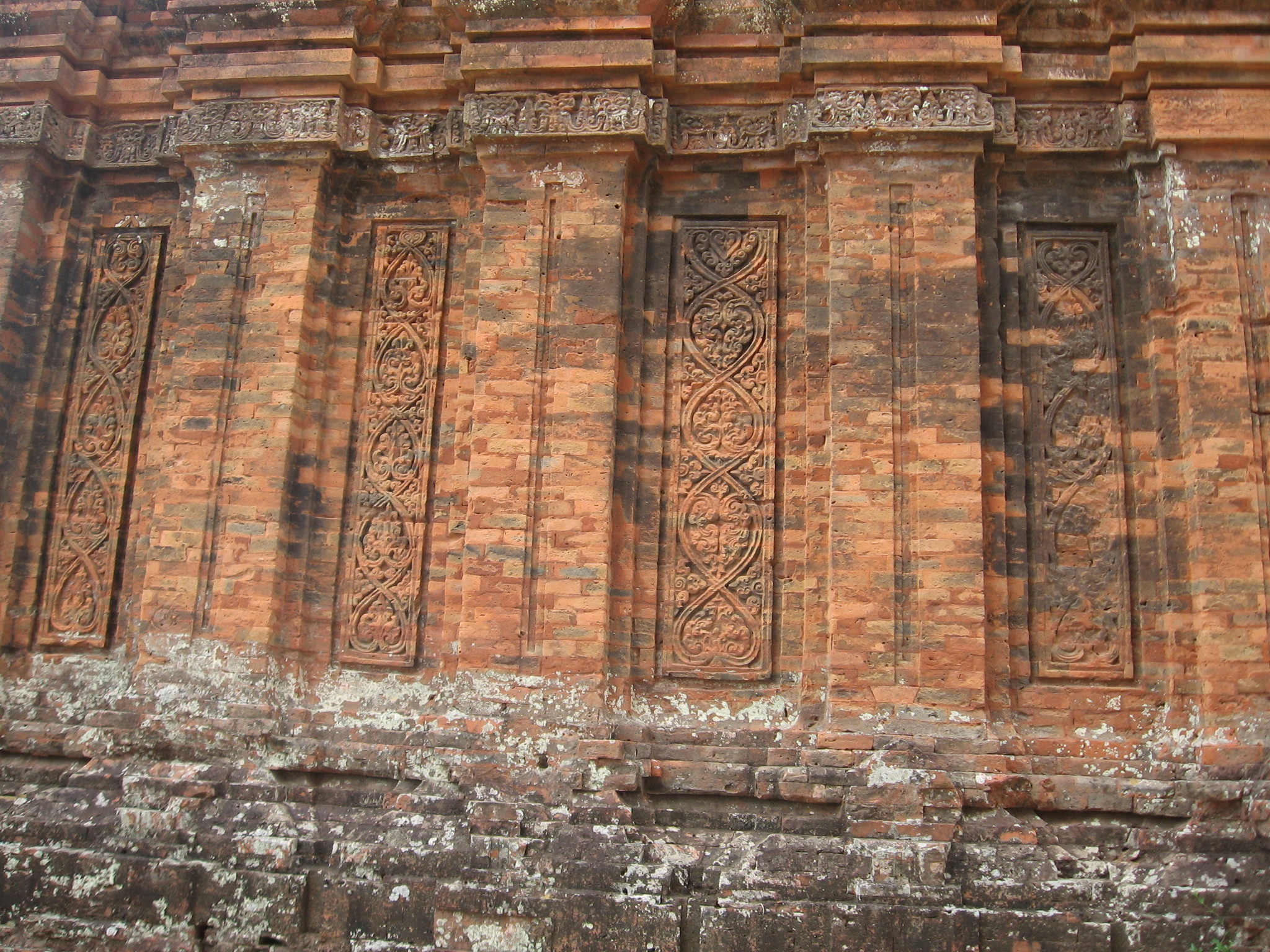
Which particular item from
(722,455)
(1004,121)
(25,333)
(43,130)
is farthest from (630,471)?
(43,130)

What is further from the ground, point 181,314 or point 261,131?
point 261,131

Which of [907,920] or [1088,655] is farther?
[1088,655]

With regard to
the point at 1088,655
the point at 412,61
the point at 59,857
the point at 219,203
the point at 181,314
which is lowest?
Result: the point at 59,857

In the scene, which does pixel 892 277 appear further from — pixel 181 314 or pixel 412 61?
pixel 181 314

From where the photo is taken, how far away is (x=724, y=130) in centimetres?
825

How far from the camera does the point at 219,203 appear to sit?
27.6 feet

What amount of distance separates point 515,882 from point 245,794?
6.77 feet

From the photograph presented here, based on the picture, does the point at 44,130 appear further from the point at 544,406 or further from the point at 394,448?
the point at 544,406

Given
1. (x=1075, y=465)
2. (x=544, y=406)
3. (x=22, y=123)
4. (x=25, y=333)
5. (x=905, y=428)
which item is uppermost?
(x=22, y=123)

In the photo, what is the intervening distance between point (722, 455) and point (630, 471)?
70 cm

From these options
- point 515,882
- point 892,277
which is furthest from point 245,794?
point 892,277

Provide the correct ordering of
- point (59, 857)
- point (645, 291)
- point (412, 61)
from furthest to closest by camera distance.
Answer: point (412, 61) → point (645, 291) → point (59, 857)

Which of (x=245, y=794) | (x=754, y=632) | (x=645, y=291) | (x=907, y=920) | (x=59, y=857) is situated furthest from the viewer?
(x=645, y=291)

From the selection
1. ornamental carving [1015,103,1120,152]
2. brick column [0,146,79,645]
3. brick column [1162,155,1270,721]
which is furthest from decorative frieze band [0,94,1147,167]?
brick column [1162,155,1270,721]
